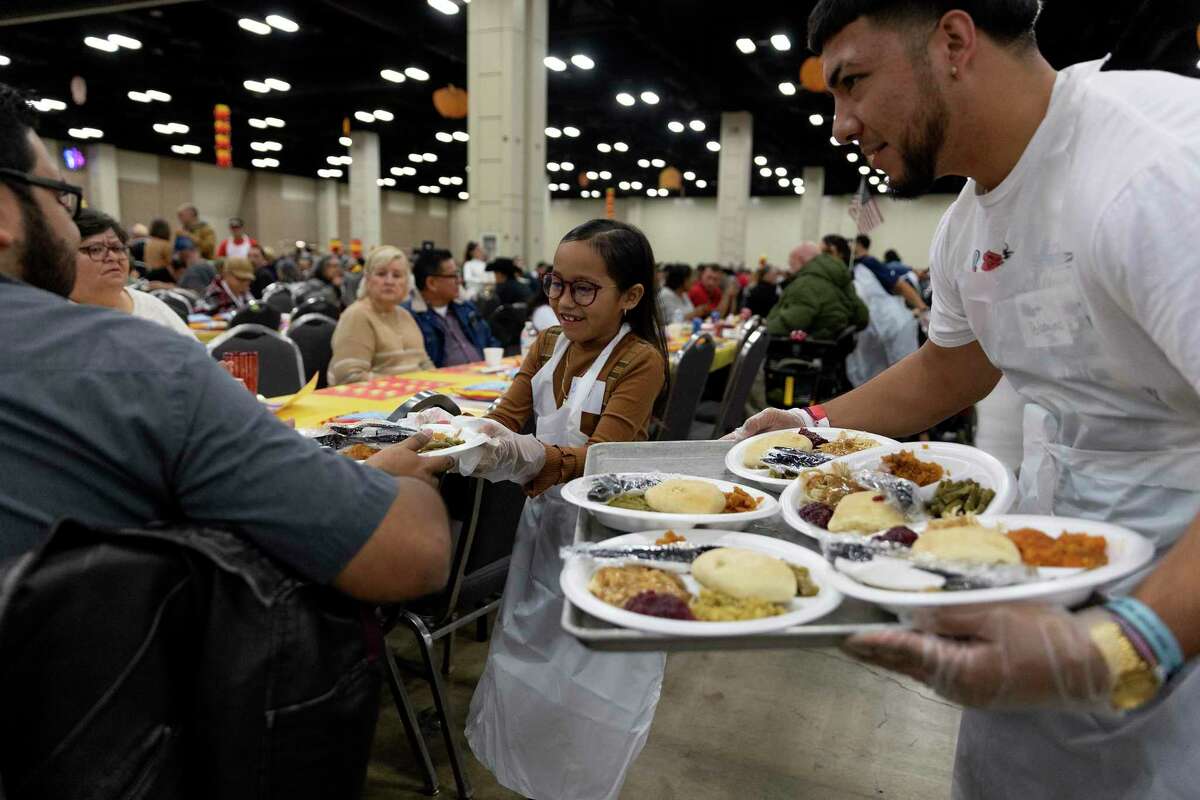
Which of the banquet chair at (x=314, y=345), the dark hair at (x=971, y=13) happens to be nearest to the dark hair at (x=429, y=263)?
the banquet chair at (x=314, y=345)

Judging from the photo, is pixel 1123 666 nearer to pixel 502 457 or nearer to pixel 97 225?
pixel 502 457

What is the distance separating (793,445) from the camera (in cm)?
156

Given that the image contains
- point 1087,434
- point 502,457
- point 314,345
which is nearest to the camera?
point 1087,434

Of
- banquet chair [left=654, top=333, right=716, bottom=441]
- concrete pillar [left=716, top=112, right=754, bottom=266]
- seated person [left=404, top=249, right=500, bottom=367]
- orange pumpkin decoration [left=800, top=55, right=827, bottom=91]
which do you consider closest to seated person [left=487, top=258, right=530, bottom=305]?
seated person [left=404, top=249, right=500, bottom=367]

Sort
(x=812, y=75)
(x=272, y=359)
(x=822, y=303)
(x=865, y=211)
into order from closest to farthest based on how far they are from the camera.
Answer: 1. (x=272, y=359)
2. (x=822, y=303)
3. (x=865, y=211)
4. (x=812, y=75)

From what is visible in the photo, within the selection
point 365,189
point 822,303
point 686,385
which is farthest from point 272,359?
point 365,189

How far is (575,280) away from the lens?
209cm

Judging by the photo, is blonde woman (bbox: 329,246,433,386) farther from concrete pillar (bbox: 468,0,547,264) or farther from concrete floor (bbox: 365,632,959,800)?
concrete pillar (bbox: 468,0,547,264)

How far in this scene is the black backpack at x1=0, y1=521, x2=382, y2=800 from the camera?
709 mm

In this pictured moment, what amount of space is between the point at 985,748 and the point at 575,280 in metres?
1.41

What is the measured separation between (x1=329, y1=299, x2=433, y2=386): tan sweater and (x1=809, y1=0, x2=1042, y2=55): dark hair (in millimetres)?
3041

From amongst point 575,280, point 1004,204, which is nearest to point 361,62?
point 575,280

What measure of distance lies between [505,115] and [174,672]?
9.15 metres

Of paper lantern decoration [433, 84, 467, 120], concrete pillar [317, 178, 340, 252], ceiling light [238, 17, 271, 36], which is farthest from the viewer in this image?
concrete pillar [317, 178, 340, 252]
